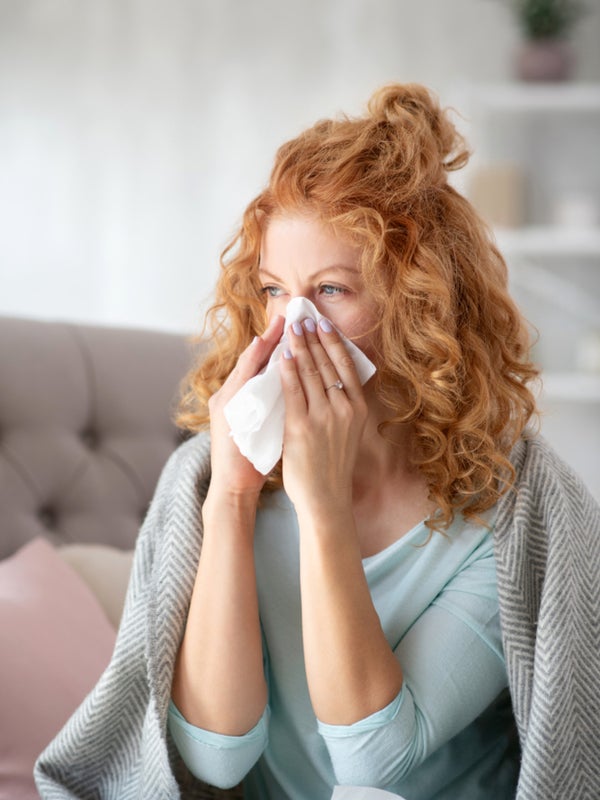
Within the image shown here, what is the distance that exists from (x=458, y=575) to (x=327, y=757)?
0.87 feet

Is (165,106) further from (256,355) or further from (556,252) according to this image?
(256,355)

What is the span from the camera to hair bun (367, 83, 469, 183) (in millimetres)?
1097

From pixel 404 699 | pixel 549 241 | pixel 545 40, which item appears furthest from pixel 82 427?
pixel 545 40

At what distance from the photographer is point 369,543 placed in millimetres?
1154

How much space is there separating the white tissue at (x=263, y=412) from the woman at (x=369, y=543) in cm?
1

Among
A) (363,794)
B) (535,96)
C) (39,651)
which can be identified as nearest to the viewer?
(363,794)

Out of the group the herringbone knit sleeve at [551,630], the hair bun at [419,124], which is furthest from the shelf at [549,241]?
the herringbone knit sleeve at [551,630]

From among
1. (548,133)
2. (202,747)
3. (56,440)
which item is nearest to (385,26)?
(548,133)

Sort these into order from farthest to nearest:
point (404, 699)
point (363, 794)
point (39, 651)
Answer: point (39, 651)
point (404, 699)
point (363, 794)

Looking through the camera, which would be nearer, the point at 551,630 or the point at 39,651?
the point at 551,630

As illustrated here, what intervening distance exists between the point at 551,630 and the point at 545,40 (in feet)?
8.41

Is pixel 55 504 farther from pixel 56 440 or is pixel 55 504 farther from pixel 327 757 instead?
pixel 327 757

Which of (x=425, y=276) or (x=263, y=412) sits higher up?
(x=425, y=276)

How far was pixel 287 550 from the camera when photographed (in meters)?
1.17
